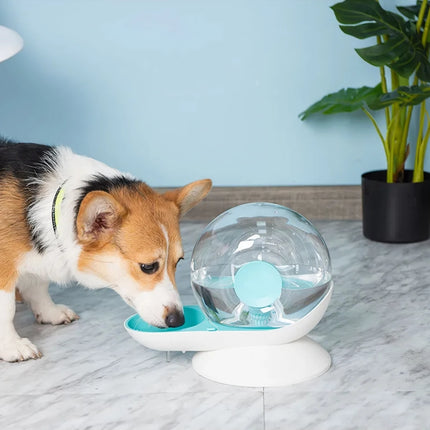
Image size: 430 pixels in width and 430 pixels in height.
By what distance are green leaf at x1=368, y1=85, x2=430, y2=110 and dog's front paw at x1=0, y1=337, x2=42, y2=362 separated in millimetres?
1460

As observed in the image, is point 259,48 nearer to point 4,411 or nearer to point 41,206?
point 41,206

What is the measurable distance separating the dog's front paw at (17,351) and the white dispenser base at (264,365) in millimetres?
485

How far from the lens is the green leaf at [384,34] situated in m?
2.79

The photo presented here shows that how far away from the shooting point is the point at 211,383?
2004mm

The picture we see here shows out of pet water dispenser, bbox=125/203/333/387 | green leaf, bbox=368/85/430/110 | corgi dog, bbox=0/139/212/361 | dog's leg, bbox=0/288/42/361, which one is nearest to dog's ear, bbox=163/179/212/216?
corgi dog, bbox=0/139/212/361

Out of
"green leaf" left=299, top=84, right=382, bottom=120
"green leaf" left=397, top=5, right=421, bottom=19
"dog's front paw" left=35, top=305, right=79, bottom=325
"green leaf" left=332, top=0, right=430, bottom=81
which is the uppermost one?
"green leaf" left=397, top=5, right=421, bottom=19

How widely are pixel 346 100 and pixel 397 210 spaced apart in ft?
1.56

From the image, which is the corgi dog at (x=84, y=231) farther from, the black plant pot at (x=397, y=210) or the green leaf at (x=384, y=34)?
the black plant pot at (x=397, y=210)

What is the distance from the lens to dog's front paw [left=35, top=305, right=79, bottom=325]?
8.04ft

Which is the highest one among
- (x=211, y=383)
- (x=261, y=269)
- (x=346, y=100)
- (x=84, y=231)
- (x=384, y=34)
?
(x=384, y=34)

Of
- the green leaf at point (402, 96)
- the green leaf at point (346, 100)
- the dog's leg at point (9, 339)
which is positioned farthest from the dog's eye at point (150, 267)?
the green leaf at point (346, 100)

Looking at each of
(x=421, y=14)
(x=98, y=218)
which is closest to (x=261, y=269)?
(x=98, y=218)

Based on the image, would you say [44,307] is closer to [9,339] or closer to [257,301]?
[9,339]

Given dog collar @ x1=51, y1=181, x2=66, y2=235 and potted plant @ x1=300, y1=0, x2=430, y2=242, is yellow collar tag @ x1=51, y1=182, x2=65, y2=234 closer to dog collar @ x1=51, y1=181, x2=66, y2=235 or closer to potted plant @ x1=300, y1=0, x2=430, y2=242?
dog collar @ x1=51, y1=181, x2=66, y2=235
